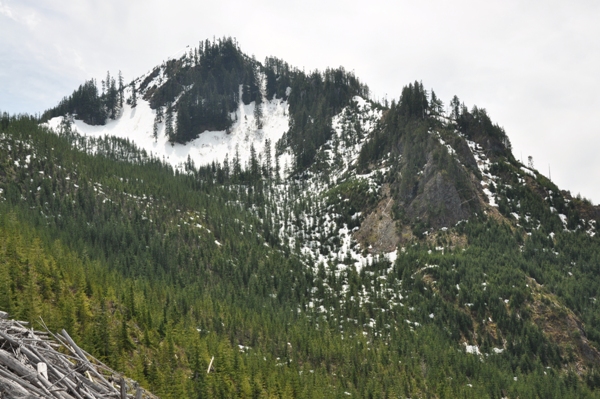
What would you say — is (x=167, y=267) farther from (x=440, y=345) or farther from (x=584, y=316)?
(x=584, y=316)

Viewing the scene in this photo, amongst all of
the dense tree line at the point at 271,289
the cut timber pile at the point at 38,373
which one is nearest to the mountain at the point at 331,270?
the dense tree line at the point at 271,289

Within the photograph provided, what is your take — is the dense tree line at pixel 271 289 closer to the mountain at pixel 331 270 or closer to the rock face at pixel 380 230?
the mountain at pixel 331 270

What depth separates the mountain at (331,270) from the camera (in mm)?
52438

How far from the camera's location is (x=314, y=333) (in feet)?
294

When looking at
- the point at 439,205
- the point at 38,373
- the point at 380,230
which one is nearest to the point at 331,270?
the point at 380,230

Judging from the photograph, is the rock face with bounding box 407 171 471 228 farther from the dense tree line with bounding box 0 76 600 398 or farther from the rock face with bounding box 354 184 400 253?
the rock face with bounding box 354 184 400 253

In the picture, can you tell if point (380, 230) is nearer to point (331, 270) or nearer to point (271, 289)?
point (331, 270)

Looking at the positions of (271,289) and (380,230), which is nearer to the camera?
(271,289)

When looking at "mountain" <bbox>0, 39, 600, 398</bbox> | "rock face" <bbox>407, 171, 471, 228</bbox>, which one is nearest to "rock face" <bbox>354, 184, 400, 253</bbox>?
"mountain" <bbox>0, 39, 600, 398</bbox>

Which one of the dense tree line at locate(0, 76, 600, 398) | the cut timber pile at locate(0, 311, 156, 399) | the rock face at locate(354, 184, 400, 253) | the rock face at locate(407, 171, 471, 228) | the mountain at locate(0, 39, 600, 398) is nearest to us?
the cut timber pile at locate(0, 311, 156, 399)

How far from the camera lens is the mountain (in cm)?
5244

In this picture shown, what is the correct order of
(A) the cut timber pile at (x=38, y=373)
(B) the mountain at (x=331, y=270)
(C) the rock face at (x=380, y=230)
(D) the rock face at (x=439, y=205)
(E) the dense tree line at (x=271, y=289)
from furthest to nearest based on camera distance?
1. (C) the rock face at (x=380, y=230)
2. (D) the rock face at (x=439, y=205)
3. (B) the mountain at (x=331, y=270)
4. (E) the dense tree line at (x=271, y=289)
5. (A) the cut timber pile at (x=38, y=373)

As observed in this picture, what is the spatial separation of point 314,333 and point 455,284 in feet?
Answer: 151

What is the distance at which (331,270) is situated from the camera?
138 metres
